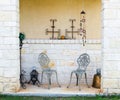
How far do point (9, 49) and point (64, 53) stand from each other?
178 centimetres

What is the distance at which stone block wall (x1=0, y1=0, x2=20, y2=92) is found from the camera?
24.0 ft

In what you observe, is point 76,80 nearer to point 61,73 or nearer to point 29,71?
point 61,73

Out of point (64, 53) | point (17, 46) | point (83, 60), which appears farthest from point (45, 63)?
point (17, 46)

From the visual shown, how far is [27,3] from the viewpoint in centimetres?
1100

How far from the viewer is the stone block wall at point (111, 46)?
284 inches

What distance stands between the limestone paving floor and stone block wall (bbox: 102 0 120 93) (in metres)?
0.46

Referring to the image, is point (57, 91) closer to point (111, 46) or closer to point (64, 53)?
point (64, 53)

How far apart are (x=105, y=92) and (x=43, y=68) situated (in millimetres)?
1961

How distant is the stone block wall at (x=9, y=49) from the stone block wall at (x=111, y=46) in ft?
6.66

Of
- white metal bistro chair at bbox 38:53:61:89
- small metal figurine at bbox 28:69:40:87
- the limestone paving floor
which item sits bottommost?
the limestone paving floor

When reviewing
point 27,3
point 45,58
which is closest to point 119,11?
point 45,58

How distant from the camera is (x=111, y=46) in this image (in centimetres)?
724

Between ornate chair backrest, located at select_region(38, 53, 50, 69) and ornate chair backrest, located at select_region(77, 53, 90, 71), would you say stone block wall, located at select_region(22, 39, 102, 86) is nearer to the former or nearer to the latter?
ornate chair backrest, located at select_region(38, 53, 50, 69)

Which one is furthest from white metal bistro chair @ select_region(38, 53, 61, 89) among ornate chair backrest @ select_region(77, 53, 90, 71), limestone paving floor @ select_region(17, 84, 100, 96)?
ornate chair backrest @ select_region(77, 53, 90, 71)
